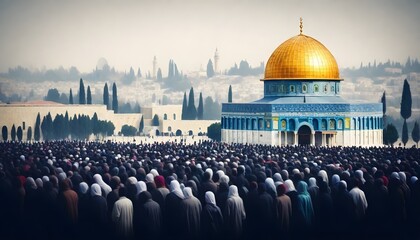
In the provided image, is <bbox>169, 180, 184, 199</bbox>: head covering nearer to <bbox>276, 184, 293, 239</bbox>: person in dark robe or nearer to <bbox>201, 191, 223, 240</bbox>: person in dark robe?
<bbox>201, 191, 223, 240</bbox>: person in dark robe

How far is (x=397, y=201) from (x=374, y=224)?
79cm

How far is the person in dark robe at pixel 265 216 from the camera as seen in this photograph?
24531mm

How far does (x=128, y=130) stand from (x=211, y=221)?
91221 millimetres

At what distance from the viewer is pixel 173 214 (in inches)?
954

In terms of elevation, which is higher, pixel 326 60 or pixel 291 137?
pixel 326 60

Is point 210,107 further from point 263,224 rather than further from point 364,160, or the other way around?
point 263,224

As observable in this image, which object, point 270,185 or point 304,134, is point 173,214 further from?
point 304,134

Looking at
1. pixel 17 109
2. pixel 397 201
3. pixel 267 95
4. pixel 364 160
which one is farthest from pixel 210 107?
pixel 397 201

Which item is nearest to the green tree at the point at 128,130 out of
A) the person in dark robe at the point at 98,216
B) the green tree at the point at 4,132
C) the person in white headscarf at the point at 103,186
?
the green tree at the point at 4,132

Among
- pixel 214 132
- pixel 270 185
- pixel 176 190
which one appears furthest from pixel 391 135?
pixel 176 190

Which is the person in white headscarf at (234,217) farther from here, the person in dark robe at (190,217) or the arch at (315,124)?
the arch at (315,124)

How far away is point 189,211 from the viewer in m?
23.7

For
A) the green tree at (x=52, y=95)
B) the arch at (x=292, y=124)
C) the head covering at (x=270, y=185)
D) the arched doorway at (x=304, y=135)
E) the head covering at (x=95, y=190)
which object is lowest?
the arched doorway at (x=304, y=135)

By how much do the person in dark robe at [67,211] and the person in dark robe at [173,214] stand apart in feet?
7.06
